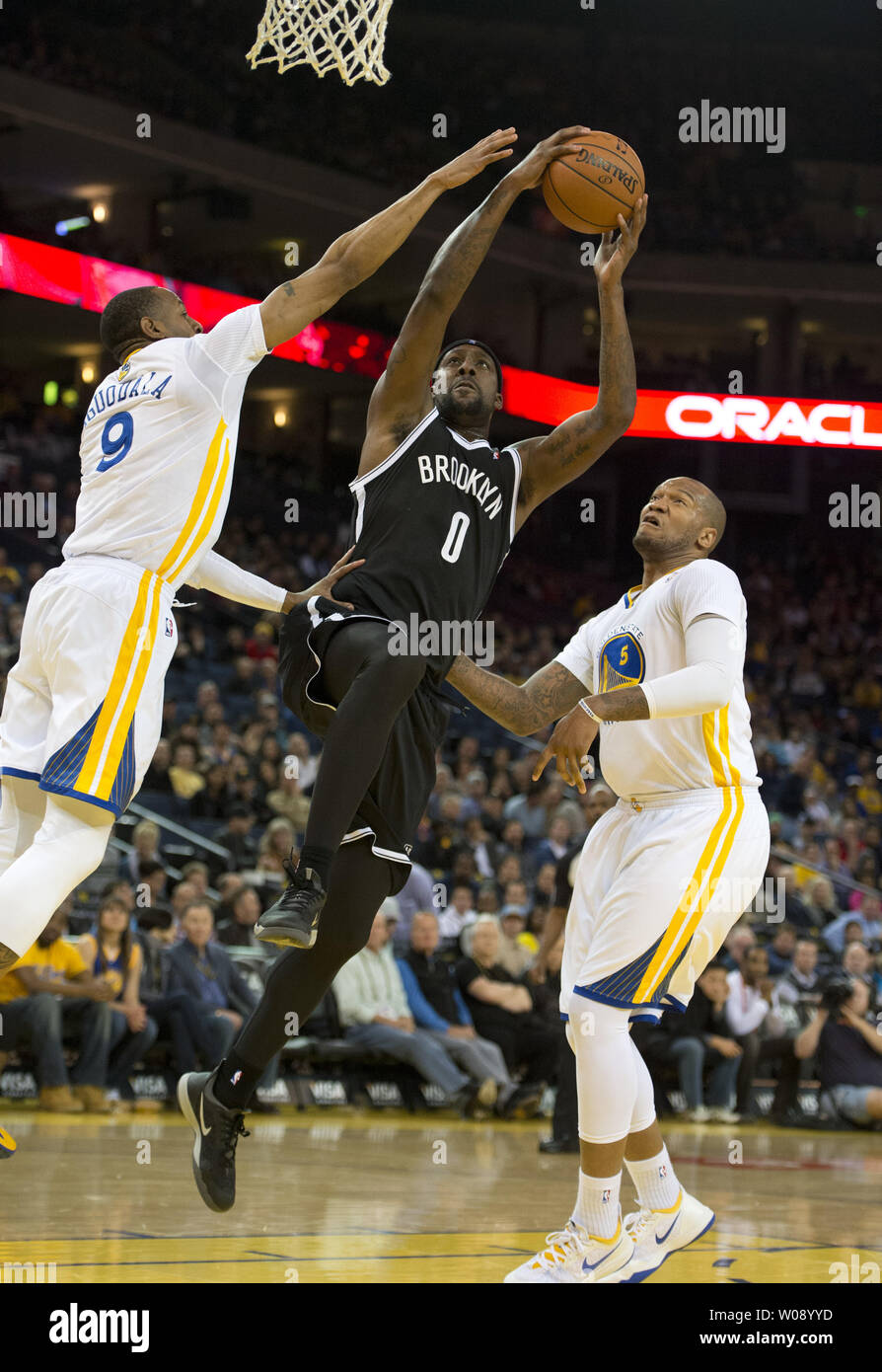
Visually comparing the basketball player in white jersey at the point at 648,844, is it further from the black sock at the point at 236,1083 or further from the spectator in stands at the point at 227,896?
the spectator in stands at the point at 227,896

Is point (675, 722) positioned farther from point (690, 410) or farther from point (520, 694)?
point (690, 410)

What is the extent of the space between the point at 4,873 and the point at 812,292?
74.2 ft

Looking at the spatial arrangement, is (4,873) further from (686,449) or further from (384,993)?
(686,449)

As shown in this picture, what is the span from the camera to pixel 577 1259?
4.51 meters

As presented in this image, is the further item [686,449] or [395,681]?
[686,449]

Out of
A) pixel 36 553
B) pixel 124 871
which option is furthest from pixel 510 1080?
pixel 36 553

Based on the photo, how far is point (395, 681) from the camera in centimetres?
447

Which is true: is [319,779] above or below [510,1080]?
above

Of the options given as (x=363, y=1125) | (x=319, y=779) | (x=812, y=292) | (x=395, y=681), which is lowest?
(x=363, y=1125)

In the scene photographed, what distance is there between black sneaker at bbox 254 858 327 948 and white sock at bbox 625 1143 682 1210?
1.47 m

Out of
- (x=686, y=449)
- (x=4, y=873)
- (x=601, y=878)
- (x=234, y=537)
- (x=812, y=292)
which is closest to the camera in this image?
(x=4, y=873)

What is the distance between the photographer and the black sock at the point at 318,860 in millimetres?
4316

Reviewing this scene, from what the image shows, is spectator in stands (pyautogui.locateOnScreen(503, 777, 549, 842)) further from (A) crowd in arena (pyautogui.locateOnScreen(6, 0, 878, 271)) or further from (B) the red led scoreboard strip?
(A) crowd in arena (pyautogui.locateOnScreen(6, 0, 878, 271))

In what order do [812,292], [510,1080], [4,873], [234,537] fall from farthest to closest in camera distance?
[812,292], [234,537], [510,1080], [4,873]
